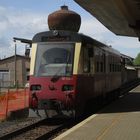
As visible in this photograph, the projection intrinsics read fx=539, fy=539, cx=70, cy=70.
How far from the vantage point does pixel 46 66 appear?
725 inches

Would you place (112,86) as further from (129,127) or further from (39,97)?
(129,127)

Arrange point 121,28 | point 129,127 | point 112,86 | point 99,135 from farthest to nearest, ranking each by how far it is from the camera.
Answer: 1. point 121,28
2. point 112,86
3. point 129,127
4. point 99,135

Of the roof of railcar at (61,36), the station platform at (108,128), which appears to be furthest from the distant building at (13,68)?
the station platform at (108,128)

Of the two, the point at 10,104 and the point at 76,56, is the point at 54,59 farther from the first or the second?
the point at 10,104

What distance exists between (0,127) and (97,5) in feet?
53.3

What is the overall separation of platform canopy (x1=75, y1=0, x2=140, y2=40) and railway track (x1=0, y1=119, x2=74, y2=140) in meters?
10.1

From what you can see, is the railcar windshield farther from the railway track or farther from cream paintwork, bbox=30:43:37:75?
the railway track

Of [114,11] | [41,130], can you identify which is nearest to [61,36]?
[41,130]

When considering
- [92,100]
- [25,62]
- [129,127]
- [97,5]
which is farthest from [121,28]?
[25,62]

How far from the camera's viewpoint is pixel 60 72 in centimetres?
1816

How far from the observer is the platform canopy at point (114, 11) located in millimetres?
29975

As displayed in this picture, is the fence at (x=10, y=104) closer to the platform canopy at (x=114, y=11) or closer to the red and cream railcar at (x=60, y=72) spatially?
the red and cream railcar at (x=60, y=72)

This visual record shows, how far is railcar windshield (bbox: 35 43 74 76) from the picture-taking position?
1820 centimetres

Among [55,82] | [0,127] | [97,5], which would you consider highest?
[97,5]
